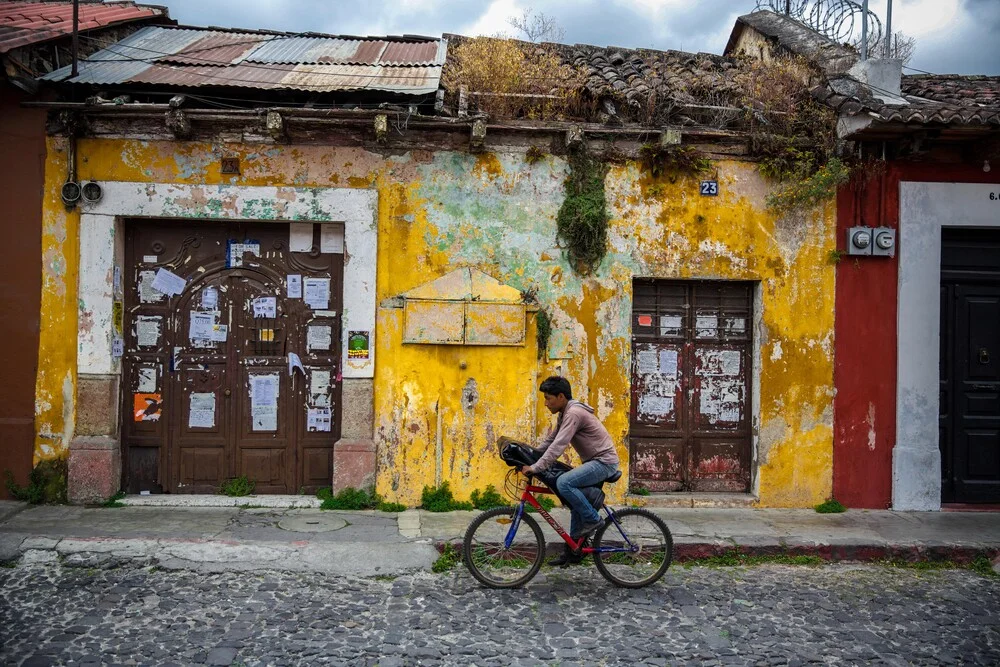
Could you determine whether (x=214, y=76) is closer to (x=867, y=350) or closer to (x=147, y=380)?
(x=147, y=380)

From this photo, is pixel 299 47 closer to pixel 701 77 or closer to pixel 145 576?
pixel 701 77

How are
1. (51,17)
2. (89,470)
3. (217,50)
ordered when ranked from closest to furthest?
(89,470), (51,17), (217,50)

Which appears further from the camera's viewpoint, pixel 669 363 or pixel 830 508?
pixel 669 363

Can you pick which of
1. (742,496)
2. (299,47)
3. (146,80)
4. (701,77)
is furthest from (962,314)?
(146,80)

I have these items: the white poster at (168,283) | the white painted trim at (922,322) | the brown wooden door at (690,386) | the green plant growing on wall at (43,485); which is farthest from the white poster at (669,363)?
the green plant growing on wall at (43,485)

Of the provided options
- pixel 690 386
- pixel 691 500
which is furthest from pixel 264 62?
pixel 691 500

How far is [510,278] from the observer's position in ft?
25.2

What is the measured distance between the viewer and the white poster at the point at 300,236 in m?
7.70

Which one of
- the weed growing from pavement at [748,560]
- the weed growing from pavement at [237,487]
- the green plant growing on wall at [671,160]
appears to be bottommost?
the weed growing from pavement at [748,560]

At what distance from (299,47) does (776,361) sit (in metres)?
6.96

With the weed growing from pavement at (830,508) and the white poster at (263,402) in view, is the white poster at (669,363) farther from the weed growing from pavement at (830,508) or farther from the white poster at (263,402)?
the white poster at (263,402)

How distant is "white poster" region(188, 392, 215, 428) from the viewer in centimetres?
766

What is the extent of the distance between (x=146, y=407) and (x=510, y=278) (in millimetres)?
4070

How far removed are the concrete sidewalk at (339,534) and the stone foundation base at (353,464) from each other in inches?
12.2
